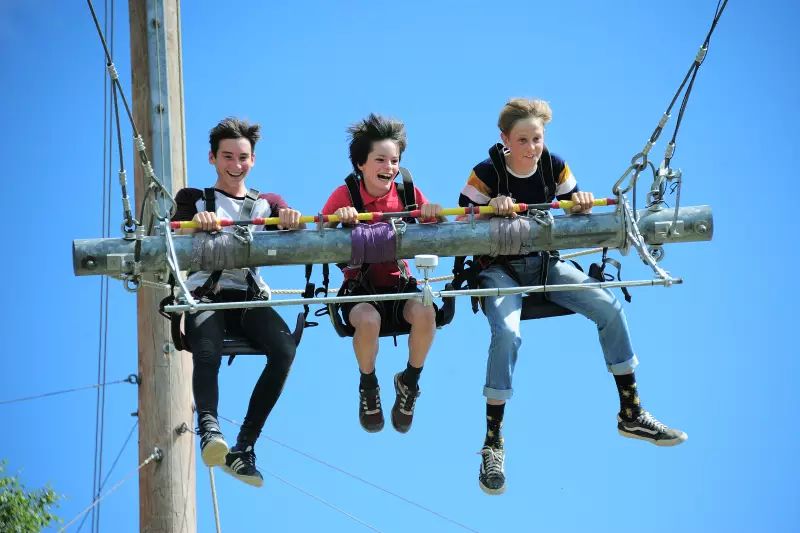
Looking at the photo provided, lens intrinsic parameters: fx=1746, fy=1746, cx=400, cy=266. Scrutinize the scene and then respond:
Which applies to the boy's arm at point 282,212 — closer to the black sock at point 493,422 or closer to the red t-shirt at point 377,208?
the red t-shirt at point 377,208

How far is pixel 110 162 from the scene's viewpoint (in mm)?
13641

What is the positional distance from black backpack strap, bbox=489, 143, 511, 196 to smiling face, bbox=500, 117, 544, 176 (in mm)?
57

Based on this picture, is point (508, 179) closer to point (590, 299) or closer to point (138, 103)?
point (590, 299)

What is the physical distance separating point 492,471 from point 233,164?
2.30 m

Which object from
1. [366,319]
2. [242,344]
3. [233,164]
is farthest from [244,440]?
[233,164]

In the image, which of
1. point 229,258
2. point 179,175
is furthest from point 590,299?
point 179,175

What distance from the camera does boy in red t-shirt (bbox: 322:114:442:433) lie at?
377 inches

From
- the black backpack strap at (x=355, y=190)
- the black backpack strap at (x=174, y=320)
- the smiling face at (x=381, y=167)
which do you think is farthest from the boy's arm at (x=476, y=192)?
the black backpack strap at (x=174, y=320)

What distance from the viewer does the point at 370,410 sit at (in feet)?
32.2

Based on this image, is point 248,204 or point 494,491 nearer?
point 494,491

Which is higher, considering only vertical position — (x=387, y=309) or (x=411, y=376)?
(x=387, y=309)

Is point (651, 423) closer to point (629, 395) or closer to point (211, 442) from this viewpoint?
point (629, 395)

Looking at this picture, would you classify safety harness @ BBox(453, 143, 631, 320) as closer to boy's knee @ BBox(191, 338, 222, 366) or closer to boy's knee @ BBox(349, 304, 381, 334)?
boy's knee @ BBox(349, 304, 381, 334)

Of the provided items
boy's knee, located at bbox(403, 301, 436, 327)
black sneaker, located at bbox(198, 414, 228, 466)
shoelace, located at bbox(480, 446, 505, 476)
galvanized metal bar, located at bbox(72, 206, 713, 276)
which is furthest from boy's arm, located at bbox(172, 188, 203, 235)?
shoelace, located at bbox(480, 446, 505, 476)
